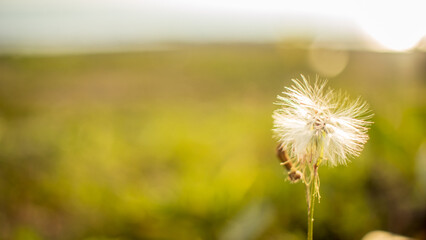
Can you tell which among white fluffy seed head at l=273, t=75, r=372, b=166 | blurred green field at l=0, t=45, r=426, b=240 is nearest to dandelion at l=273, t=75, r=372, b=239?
white fluffy seed head at l=273, t=75, r=372, b=166

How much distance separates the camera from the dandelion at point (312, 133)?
73 cm

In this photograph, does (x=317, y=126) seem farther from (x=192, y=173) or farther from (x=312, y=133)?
(x=192, y=173)

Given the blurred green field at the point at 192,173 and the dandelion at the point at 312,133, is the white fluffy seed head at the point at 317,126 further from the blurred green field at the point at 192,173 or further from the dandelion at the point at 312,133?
the blurred green field at the point at 192,173

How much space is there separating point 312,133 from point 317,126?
0.03 m

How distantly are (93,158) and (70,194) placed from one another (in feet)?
2.95

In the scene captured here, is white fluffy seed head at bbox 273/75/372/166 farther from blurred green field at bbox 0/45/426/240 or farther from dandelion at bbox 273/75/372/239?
blurred green field at bbox 0/45/426/240

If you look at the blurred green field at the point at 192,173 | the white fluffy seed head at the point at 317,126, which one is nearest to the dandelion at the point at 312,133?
the white fluffy seed head at the point at 317,126

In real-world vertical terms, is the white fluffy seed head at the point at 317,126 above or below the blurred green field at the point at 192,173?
below

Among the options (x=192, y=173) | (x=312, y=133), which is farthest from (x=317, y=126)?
(x=192, y=173)

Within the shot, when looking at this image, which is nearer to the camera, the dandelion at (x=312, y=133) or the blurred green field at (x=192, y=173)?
the dandelion at (x=312, y=133)

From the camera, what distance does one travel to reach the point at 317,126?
2.54 feet

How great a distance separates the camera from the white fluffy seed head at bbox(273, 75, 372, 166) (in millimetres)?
736

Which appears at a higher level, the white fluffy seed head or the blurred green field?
the blurred green field

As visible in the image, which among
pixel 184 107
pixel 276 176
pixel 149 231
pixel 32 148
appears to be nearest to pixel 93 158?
pixel 32 148
